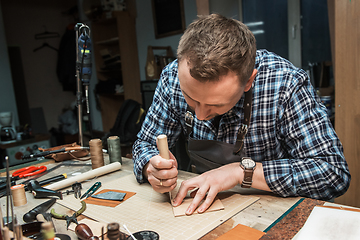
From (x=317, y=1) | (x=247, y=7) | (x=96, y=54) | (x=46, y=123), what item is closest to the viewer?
(x=317, y=1)

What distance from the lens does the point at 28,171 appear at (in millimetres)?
1332

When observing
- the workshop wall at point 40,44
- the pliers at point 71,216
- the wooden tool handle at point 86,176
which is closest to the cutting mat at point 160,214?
the pliers at point 71,216

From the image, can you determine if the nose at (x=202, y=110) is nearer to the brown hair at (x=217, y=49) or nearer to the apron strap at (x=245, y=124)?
the brown hair at (x=217, y=49)

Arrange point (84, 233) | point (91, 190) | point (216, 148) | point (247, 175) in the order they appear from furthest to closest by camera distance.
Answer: point (216, 148)
point (91, 190)
point (247, 175)
point (84, 233)

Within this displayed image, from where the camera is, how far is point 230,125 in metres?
1.15

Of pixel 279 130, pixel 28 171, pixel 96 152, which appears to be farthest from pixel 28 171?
pixel 279 130

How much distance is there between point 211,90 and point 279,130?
0.45m

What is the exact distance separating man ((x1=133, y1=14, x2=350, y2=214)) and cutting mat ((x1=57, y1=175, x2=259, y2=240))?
4cm

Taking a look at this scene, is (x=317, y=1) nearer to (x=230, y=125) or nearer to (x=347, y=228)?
(x=230, y=125)

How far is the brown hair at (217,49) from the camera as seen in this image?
78 cm

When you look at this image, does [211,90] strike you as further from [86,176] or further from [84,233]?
[86,176]

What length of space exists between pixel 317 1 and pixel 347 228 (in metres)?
2.64

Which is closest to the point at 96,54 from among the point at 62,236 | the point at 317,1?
the point at 317,1

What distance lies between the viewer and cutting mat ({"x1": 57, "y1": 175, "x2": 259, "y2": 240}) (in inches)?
28.8
